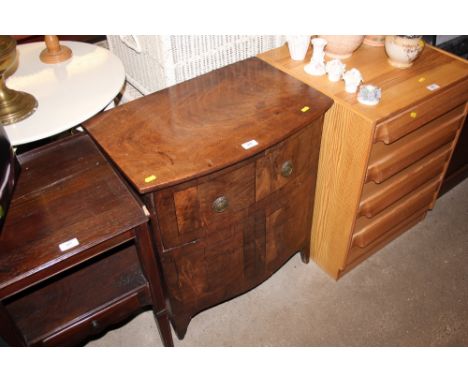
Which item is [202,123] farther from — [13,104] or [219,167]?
[13,104]

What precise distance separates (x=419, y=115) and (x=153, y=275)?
1020 millimetres

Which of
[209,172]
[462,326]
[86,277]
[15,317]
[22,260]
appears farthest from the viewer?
[462,326]

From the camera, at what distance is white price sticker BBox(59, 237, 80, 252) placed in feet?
3.74

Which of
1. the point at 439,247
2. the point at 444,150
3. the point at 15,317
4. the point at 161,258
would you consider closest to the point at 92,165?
the point at 161,258

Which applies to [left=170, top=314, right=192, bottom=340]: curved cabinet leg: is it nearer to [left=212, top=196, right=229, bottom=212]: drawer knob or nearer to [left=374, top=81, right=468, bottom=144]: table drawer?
[left=212, top=196, right=229, bottom=212]: drawer knob

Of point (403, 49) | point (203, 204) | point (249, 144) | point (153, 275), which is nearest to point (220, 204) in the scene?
point (203, 204)

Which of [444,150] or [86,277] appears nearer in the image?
[86,277]

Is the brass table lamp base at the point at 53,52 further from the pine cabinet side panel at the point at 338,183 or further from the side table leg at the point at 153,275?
the pine cabinet side panel at the point at 338,183

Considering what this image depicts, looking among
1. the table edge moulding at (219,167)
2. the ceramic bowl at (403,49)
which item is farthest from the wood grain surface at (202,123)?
the ceramic bowl at (403,49)

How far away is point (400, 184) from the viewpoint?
175 centimetres

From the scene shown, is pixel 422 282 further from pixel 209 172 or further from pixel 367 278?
pixel 209 172

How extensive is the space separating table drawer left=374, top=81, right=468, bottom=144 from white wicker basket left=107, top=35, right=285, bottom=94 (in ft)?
1.98

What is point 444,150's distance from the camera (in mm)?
1897

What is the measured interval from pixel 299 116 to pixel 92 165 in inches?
25.8
